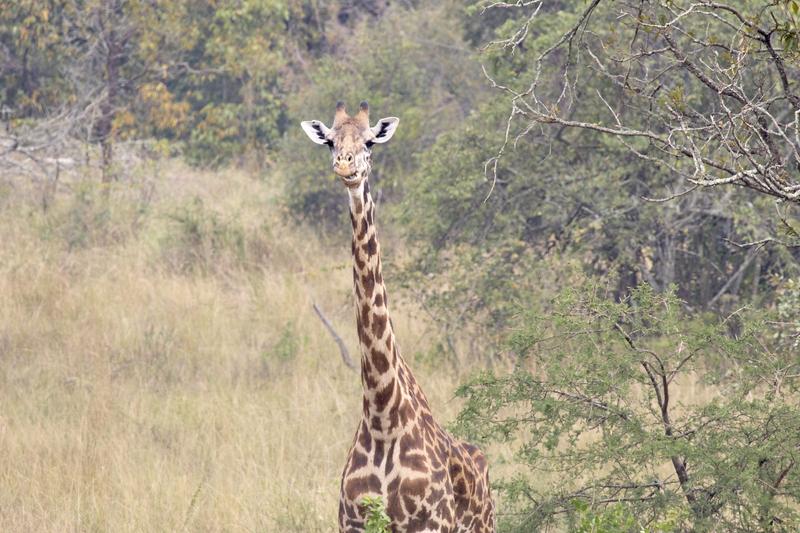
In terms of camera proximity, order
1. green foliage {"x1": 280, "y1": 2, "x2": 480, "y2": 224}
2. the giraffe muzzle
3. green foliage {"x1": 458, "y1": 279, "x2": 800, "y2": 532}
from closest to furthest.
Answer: the giraffe muzzle, green foliage {"x1": 458, "y1": 279, "x2": 800, "y2": 532}, green foliage {"x1": 280, "y1": 2, "x2": 480, "y2": 224}

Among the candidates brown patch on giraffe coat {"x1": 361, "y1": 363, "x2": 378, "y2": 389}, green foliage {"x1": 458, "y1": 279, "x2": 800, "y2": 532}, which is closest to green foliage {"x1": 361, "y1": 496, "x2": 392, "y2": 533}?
brown patch on giraffe coat {"x1": 361, "y1": 363, "x2": 378, "y2": 389}

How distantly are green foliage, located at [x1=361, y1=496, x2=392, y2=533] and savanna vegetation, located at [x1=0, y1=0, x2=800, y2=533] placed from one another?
0.86 m

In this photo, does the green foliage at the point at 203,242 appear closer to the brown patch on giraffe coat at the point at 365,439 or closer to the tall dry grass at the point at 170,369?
the tall dry grass at the point at 170,369

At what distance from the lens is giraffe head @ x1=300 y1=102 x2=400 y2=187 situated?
3.85 metres

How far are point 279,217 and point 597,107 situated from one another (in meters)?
5.06

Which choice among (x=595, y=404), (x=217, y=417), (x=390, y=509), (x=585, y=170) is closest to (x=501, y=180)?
(x=585, y=170)

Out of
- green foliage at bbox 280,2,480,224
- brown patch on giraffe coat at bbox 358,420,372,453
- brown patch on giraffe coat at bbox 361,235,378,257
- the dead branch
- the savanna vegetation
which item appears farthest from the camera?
green foliage at bbox 280,2,480,224

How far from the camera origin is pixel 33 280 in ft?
31.0

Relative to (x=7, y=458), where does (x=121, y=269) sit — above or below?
below

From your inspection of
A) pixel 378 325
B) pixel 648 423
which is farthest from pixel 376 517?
pixel 648 423

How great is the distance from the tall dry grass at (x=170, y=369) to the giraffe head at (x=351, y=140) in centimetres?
225

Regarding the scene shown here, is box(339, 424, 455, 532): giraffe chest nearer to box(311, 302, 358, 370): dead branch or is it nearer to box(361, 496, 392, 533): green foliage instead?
box(361, 496, 392, 533): green foliage

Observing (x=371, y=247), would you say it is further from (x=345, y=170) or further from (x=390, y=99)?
(x=390, y=99)

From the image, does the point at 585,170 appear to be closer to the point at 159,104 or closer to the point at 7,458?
the point at 7,458
